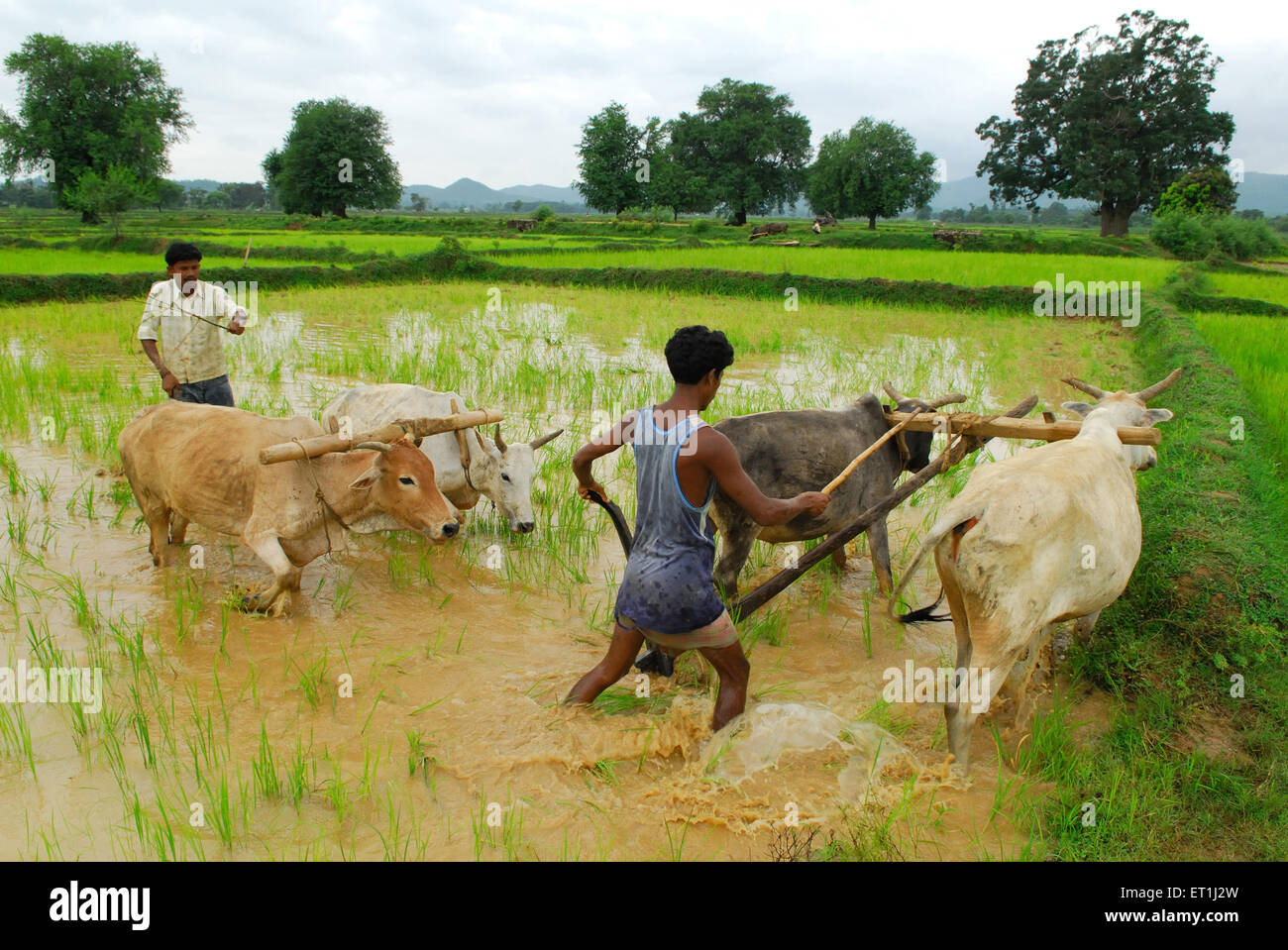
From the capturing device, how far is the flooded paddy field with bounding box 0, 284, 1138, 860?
2621 mm

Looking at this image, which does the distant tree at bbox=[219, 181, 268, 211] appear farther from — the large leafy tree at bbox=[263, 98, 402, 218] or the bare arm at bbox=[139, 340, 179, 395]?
the bare arm at bbox=[139, 340, 179, 395]

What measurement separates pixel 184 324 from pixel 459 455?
2035 millimetres

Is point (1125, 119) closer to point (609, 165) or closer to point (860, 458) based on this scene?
point (609, 165)

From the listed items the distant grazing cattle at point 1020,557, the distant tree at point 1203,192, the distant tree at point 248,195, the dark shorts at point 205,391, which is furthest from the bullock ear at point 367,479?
the distant tree at point 248,195

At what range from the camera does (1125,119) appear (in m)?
34.8

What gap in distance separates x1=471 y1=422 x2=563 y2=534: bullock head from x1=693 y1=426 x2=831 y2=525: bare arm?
2.35m

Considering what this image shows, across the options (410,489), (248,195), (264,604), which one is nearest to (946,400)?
(410,489)

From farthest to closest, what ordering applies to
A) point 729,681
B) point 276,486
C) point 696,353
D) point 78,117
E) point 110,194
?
1. point 78,117
2. point 110,194
3. point 276,486
4. point 729,681
5. point 696,353

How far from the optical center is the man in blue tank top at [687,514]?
2721mm

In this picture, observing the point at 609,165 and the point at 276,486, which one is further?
the point at 609,165

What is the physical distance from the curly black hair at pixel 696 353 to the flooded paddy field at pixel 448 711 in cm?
127

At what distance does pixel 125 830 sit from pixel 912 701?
9.46ft

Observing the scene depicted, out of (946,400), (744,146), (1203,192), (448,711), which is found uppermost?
(744,146)

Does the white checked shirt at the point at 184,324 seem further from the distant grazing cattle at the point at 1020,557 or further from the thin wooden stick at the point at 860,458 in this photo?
the distant grazing cattle at the point at 1020,557
